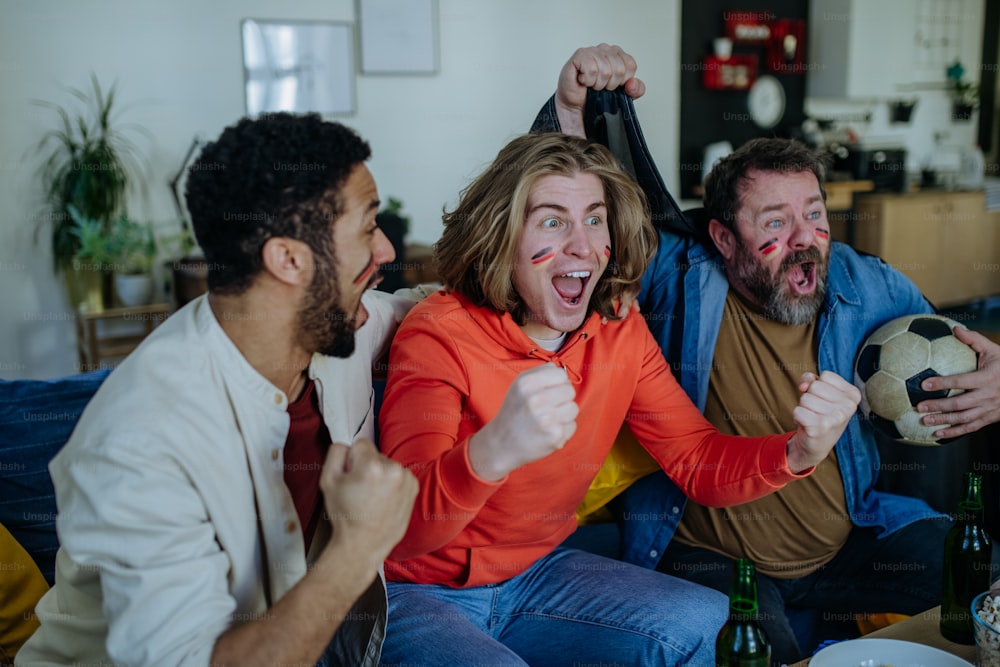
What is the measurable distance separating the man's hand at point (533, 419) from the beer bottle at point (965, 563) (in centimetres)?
82

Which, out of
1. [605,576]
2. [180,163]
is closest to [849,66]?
[180,163]

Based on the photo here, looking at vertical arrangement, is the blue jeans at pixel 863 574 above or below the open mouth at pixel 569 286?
below

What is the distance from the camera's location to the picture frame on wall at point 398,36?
16.4ft

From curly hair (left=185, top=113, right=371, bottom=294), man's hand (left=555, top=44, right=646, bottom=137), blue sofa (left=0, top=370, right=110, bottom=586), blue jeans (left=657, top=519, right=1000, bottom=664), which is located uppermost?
man's hand (left=555, top=44, right=646, bottom=137)

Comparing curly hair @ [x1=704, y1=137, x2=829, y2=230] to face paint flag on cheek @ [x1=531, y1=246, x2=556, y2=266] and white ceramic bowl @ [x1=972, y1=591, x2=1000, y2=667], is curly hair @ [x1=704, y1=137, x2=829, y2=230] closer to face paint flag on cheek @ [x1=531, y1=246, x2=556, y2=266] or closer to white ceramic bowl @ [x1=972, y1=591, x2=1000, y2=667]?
face paint flag on cheek @ [x1=531, y1=246, x2=556, y2=266]

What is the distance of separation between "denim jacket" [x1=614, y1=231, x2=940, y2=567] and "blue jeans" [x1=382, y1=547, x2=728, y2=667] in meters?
0.29

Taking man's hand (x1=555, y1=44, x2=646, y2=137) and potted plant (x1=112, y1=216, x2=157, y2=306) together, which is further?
potted plant (x1=112, y1=216, x2=157, y2=306)

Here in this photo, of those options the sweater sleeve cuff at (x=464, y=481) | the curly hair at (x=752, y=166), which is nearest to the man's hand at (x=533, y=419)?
the sweater sleeve cuff at (x=464, y=481)

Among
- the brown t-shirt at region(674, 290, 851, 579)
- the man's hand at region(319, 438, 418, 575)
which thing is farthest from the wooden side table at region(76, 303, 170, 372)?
the man's hand at region(319, 438, 418, 575)

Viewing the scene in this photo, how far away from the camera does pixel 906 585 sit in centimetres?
199

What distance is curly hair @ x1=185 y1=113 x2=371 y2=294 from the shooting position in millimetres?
1257

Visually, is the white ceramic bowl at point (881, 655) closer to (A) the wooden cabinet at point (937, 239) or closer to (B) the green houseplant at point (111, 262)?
(B) the green houseplant at point (111, 262)

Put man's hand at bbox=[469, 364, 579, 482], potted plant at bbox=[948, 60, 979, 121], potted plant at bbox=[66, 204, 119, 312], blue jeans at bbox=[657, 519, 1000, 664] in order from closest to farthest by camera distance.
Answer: man's hand at bbox=[469, 364, 579, 482]
blue jeans at bbox=[657, 519, 1000, 664]
potted plant at bbox=[66, 204, 119, 312]
potted plant at bbox=[948, 60, 979, 121]

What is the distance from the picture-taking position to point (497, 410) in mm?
1700
